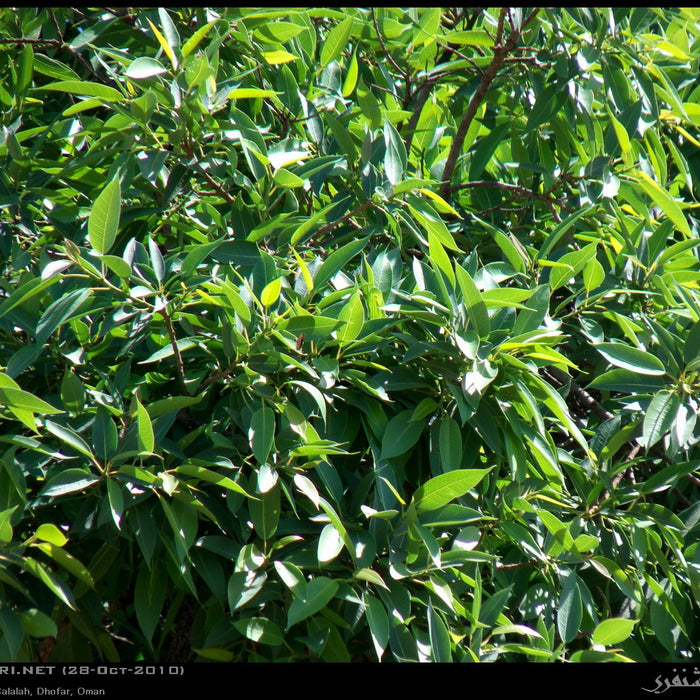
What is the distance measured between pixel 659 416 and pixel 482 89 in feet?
2.77

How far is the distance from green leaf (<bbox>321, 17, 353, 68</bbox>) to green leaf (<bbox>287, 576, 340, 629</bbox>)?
1.15 m

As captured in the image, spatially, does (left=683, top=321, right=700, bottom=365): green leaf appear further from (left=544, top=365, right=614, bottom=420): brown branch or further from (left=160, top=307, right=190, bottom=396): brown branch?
(left=160, top=307, right=190, bottom=396): brown branch

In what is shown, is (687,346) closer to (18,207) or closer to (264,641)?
(264,641)

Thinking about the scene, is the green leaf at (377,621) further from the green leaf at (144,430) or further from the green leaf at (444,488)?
the green leaf at (144,430)

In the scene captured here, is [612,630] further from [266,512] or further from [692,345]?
[266,512]

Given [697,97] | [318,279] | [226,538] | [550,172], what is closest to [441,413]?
[318,279]

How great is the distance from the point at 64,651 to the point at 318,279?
2.85 ft

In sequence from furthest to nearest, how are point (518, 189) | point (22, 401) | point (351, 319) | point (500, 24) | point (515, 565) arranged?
1. point (518, 189)
2. point (500, 24)
3. point (515, 565)
4. point (351, 319)
5. point (22, 401)

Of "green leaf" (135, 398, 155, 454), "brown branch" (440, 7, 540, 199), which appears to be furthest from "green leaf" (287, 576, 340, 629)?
"brown branch" (440, 7, 540, 199)

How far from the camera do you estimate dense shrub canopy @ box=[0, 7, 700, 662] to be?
128 centimetres

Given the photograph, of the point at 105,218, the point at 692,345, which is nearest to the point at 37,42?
the point at 105,218

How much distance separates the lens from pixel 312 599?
1225 mm

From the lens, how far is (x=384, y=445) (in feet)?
4.42
